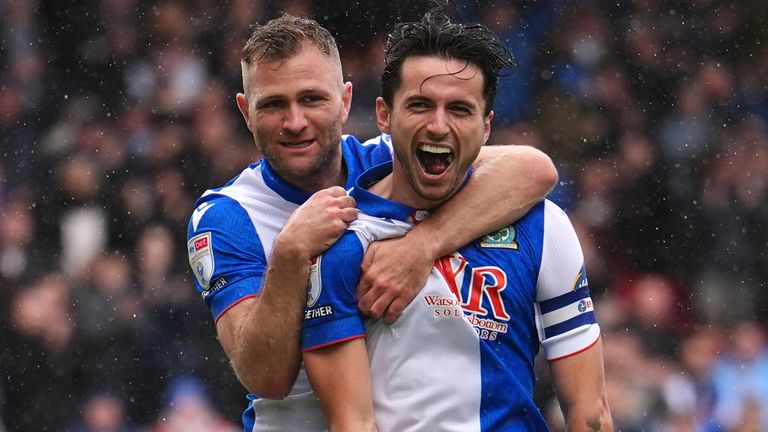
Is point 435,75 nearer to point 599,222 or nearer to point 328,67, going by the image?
point 328,67

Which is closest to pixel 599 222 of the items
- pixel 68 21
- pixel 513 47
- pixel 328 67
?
pixel 513 47

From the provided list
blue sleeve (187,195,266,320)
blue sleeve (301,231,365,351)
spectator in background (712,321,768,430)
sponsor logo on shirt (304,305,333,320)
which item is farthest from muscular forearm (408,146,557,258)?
spectator in background (712,321,768,430)

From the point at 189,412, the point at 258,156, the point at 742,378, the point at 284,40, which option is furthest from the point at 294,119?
the point at 742,378

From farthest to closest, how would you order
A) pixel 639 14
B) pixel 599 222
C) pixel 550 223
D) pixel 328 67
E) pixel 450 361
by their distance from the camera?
pixel 639 14 < pixel 599 222 < pixel 328 67 < pixel 550 223 < pixel 450 361

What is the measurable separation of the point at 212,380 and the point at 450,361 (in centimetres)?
470

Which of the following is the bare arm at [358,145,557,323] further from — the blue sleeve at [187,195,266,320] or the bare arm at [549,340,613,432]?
the blue sleeve at [187,195,266,320]

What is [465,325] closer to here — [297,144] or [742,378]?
[297,144]

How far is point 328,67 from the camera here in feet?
13.9

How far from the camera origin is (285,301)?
339 cm

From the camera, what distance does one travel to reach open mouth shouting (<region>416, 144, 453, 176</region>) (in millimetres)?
3447

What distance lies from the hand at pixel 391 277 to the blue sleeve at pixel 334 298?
27 millimetres

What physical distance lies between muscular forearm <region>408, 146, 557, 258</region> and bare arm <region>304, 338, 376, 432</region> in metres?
0.37

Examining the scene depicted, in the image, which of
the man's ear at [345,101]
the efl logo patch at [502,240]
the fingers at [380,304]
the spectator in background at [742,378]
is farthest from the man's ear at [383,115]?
the spectator in background at [742,378]

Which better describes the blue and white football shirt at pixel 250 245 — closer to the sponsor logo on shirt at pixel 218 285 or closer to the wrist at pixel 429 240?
the sponsor logo on shirt at pixel 218 285
